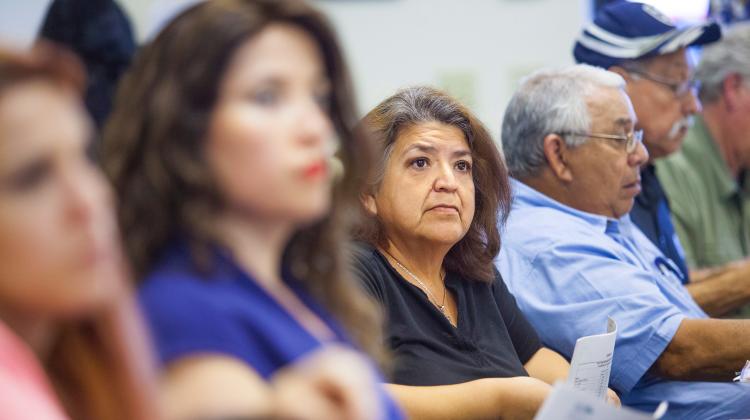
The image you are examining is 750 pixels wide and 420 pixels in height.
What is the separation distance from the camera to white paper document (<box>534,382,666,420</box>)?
1.18m

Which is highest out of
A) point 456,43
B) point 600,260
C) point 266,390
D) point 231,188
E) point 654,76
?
point 231,188

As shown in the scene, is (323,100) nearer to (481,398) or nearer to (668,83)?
(481,398)

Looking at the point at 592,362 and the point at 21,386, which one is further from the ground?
the point at 21,386

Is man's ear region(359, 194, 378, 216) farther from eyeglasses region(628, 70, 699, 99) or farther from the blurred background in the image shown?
the blurred background

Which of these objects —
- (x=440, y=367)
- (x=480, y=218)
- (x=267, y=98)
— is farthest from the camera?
(x=480, y=218)

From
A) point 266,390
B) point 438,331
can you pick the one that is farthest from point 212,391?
point 438,331

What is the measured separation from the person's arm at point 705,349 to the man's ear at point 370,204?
2.22 feet

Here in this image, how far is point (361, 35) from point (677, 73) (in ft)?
5.41

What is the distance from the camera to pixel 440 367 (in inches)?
69.1

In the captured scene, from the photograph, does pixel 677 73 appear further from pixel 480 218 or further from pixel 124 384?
pixel 124 384

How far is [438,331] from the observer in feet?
6.00

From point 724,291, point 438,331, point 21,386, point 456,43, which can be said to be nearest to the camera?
point 21,386

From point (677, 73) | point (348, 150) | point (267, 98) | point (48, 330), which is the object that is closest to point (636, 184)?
point (677, 73)

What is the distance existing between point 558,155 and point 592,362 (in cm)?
74
